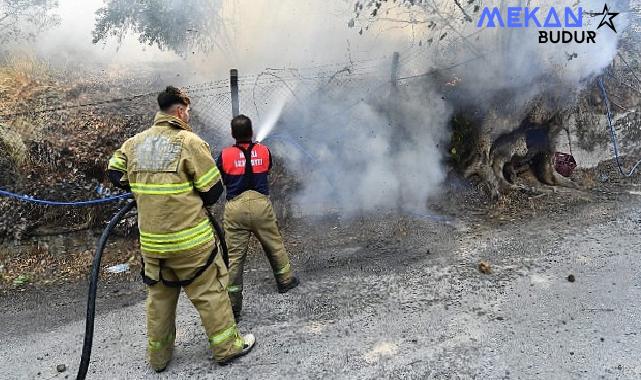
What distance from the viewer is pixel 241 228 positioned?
407 centimetres

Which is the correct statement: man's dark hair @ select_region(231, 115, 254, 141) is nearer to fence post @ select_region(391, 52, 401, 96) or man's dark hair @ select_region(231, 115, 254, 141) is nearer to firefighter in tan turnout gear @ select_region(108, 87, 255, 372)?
firefighter in tan turnout gear @ select_region(108, 87, 255, 372)

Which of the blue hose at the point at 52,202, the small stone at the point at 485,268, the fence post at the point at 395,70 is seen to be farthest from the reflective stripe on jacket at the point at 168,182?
the fence post at the point at 395,70

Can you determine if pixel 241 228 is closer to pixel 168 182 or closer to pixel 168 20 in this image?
pixel 168 182

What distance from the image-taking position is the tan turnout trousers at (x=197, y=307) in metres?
3.25

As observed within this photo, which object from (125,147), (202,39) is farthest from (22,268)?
(202,39)

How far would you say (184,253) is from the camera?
3.12m

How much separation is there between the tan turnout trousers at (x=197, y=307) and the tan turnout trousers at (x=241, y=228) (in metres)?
0.63

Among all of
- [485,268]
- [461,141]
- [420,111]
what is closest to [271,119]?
[420,111]

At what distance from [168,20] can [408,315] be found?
6282mm

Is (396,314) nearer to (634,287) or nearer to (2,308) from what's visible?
(634,287)

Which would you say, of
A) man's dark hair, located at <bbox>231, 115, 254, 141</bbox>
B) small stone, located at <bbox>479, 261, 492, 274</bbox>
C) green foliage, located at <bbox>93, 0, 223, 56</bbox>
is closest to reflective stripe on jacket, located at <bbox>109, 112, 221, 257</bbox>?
man's dark hair, located at <bbox>231, 115, 254, 141</bbox>

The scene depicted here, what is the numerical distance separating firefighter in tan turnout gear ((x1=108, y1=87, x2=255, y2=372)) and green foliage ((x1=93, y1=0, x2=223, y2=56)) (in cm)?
525

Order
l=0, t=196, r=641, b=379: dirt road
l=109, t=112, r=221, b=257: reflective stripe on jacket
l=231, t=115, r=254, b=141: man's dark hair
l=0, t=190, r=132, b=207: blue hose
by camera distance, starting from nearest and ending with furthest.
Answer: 1. l=109, t=112, r=221, b=257: reflective stripe on jacket
2. l=0, t=196, r=641, b=379: dirt road
3. l=231, t=115, r=254, b=141: man's dark hair
4. l=0, t=190, r=132, b=207: blue hose

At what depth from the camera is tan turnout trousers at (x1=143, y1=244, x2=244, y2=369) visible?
10.6 ft
